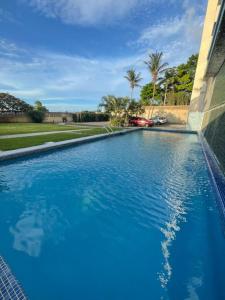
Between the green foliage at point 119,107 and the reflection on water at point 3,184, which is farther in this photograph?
the green foliage at point 119,107

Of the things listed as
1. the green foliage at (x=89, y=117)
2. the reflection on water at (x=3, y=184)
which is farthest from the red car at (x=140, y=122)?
the reflection on water at (x=3, y=184)

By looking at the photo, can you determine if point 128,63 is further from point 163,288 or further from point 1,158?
point 163,288

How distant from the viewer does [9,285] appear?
5.34 ft

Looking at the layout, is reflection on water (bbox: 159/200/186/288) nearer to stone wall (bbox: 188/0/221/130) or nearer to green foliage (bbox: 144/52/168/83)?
stone wall (bbox: 188/0/221/130)

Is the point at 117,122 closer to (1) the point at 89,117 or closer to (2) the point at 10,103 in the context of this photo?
(1) the point at 89,117

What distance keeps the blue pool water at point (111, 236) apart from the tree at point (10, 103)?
2346 cm

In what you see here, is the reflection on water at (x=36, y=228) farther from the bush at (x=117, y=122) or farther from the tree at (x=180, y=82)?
the tree at (x=180, y=82)

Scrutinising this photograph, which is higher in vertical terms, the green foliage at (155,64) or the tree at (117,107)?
the green foliage at (155,64)

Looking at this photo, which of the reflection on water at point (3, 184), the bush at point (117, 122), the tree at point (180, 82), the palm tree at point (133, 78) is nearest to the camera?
the reflection on water at point (3, 184)

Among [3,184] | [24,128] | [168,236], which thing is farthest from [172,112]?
[168,236]

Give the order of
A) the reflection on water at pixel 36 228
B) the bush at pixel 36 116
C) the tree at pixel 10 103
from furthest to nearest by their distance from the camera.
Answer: the tree at pixel 10 103
the bush at pixel 36 116
the reflection on water at pixel 36 228

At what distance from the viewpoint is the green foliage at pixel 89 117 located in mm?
29089

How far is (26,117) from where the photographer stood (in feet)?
76.0

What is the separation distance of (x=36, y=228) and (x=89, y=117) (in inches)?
1153
